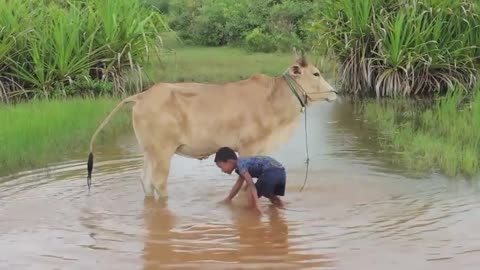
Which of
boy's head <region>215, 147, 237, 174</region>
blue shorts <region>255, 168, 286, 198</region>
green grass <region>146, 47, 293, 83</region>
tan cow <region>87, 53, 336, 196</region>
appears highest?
tan cow <region>87, 53, 336, 196</region>

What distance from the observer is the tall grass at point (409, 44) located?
14547mm

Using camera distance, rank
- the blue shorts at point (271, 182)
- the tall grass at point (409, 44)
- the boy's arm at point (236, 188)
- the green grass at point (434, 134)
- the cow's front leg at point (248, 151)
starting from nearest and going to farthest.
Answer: the blue shorts at point (271, 182) < the boy's arm at point (236, 188) < the cow's front leg at point (248, 151) < the green grass at point (434, 134) < the tall grass at point (409, 44)

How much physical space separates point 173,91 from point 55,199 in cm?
131

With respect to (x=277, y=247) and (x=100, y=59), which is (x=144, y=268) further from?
(x=100, y=59)

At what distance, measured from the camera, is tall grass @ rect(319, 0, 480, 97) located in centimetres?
1455

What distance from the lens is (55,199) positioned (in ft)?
25.8

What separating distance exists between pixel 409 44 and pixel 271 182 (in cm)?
768

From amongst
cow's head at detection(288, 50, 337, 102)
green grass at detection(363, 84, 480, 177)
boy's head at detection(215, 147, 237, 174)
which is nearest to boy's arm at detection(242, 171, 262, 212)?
boy's head at detection(215, 147, 237, 174)

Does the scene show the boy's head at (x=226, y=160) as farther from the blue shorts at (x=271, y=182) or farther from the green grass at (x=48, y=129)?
the green grass at (x=48, y=129)

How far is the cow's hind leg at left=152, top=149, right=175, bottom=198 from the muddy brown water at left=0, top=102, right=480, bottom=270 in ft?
0.41

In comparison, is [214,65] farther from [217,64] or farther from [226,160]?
[226,160]

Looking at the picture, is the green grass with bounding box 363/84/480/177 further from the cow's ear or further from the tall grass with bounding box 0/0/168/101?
the tall grass with bounding box 0/0/168/101

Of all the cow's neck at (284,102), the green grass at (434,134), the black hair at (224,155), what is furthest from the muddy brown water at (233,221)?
the cow's neck at (284,102)

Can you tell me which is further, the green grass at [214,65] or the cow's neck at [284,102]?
the green grass at [214,65]
